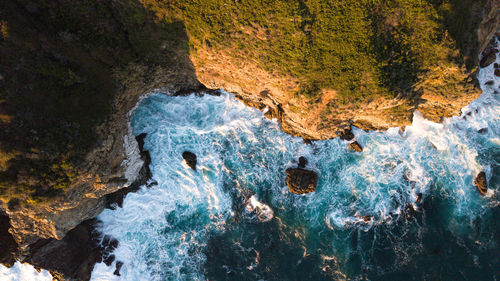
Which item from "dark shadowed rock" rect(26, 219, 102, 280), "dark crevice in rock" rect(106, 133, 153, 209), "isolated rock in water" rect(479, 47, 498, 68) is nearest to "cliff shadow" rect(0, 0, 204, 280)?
"dark shadowed rock" rect(26, 219, 102, 280)

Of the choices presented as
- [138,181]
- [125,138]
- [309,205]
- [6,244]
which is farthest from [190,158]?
[6,244]

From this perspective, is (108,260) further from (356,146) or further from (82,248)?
(356,146)

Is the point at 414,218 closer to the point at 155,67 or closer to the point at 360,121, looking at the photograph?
the point at 360,121

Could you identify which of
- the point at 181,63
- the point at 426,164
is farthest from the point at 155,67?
the point at 426,164

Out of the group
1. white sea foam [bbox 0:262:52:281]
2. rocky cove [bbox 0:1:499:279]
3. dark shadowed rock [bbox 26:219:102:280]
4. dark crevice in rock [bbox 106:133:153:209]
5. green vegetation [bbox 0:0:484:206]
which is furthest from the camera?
dark crevice in rock [bbox 106:133:153:209]

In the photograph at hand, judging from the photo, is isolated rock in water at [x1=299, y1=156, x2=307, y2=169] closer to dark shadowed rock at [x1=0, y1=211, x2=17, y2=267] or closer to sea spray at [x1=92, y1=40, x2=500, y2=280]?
sea spray at [x1=92, y1=40, x2=500, y2=280]

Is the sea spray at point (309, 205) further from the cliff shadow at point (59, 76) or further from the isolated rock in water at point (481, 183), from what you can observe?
the cliff shadow at point (59, 76)
